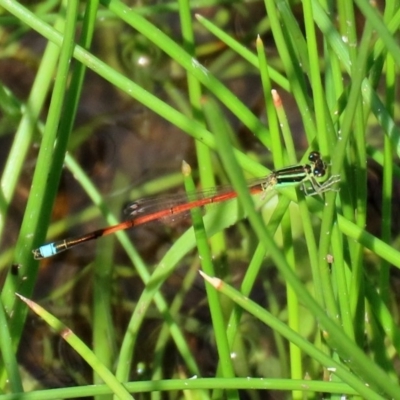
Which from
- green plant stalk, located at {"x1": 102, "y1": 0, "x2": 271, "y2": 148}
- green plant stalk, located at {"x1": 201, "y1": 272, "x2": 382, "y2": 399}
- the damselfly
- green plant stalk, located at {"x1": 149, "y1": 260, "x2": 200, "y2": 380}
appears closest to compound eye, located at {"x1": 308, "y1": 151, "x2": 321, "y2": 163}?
the damselfly

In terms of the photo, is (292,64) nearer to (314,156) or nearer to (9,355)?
(314,156)

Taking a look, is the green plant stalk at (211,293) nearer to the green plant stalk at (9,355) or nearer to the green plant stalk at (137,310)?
the green plant stalk at (137,310)

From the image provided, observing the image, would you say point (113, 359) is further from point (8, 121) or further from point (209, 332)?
point (8, 121)

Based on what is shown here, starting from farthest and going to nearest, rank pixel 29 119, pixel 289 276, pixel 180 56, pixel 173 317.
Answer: pixel 173 317, pixel 29 119, pixel 180 56, pixel 289 276

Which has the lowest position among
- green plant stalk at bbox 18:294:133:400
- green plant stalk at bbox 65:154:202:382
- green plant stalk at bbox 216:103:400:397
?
green plant stalk at bbox 216:103:400:397

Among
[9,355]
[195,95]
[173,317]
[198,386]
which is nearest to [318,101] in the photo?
[195,95]

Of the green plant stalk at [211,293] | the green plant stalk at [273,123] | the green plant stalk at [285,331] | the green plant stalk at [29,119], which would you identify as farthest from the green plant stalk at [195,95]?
the green plant stalk at [285,331]

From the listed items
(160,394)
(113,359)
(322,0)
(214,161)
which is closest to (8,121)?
(214,161)

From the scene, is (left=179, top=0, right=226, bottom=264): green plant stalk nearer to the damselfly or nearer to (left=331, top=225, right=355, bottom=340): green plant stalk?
the damselfly

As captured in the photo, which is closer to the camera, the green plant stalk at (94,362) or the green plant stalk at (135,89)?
the green plant stalk at (94,362)
